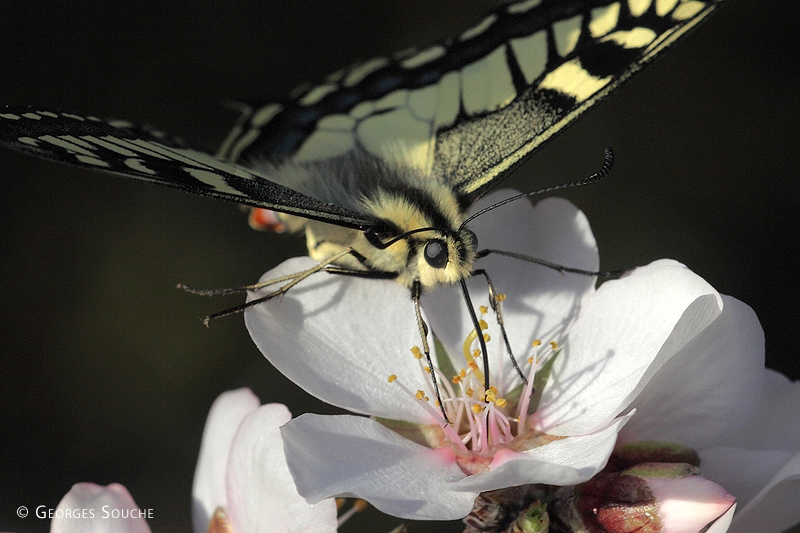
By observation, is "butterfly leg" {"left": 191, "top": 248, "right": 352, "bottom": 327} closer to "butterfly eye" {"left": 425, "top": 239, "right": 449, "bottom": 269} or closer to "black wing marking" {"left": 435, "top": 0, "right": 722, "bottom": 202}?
"butterfly eye" {"left": 425, "top": 239, "right": 449, "bottom": 269}

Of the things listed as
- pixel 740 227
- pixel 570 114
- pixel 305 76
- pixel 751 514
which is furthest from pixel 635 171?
pixel 751 514

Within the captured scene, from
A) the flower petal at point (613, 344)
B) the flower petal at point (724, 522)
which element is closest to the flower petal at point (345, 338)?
the flower petal at point (613, 344)

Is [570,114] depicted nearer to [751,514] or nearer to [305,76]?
[751,514]

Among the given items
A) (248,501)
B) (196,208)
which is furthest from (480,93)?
(196,208)

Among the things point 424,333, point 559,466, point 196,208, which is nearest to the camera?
point 559,466

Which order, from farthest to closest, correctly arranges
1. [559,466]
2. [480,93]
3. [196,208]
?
1. [196,208]
2. [480,93]
3. [559,466]

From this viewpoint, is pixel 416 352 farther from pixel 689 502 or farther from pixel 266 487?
pixel 689 502
